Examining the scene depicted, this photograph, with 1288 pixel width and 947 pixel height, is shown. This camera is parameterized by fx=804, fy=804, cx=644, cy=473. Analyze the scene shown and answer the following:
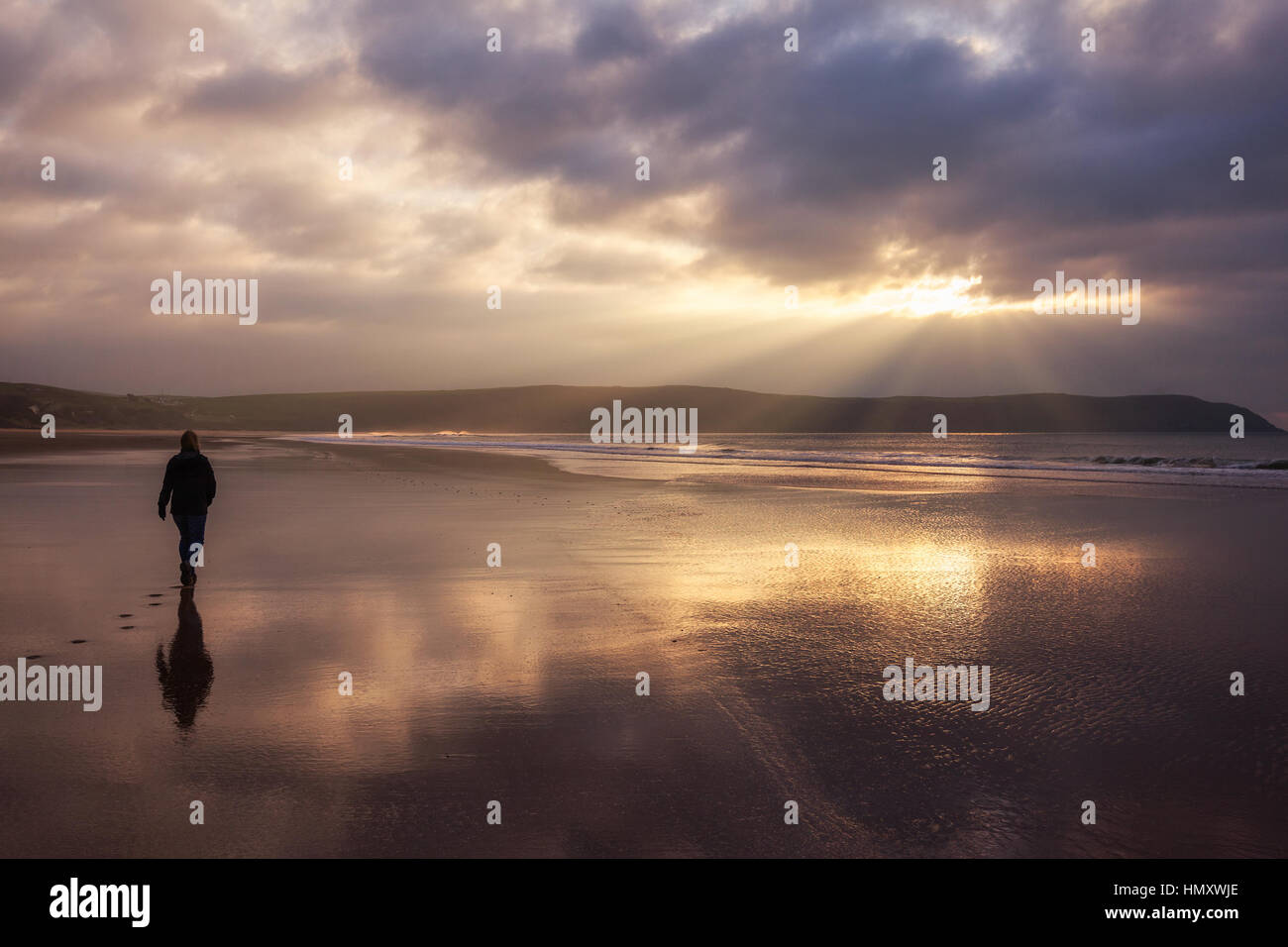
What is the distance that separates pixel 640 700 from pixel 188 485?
773 cm

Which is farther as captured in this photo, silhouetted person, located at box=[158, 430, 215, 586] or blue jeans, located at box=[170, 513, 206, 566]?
silhouetted person, located at box=[158, 430, 215, 586]

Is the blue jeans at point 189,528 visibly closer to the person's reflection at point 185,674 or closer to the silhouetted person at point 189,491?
the silhouetted person at point 189,491

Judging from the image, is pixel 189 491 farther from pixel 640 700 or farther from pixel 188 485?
pixel 640 700

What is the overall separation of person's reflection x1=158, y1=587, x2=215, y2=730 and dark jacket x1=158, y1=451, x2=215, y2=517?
2.63 metres

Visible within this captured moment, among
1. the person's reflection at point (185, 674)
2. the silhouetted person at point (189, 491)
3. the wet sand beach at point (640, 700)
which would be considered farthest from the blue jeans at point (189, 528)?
the person's reflection at point (185, 674)

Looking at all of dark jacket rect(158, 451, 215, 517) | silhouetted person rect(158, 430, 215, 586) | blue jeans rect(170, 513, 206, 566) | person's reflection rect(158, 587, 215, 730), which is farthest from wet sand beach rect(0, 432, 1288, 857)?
dark jacket rect(158, 451, 215, 517)

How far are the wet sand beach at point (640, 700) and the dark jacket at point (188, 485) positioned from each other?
41.2 inches

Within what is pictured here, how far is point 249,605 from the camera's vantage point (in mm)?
8984

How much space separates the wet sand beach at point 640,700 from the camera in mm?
3980

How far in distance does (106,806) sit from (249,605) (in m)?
5.12

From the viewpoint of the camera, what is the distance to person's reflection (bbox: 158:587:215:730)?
223 inches

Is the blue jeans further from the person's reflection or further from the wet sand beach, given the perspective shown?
the person's reflection
